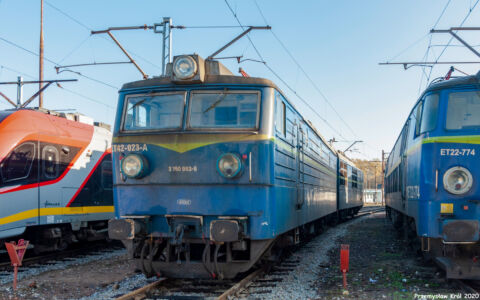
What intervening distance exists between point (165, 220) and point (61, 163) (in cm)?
553

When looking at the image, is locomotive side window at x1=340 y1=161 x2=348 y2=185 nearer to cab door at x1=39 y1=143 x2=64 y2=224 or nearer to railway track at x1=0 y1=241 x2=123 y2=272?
railway track at x1=0 y1=241 x2=123 y2=272

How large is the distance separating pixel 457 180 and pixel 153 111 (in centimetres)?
480

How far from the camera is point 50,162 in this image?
10.8 meters

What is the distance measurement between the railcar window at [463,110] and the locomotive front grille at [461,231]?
1509mm

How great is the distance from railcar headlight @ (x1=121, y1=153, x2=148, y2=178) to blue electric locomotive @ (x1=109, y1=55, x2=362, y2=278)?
0.05 ft

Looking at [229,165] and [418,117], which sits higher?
[418,117]

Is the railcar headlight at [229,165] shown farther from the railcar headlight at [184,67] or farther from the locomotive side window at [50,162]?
the locomotive side window at [50,162]

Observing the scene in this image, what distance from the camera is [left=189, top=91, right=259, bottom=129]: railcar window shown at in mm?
6887

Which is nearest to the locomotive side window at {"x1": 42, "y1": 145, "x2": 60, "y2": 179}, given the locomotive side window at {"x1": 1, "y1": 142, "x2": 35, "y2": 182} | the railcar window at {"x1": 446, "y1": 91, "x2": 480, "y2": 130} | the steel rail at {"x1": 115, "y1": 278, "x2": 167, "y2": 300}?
the locomotive side window at {"x1": 1, "y1": 142, "x2": 35, "y2": 182}

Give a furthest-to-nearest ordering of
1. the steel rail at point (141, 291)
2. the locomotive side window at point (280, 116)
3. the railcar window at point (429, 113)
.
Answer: the locomotive side window at point (280, 116) → the railcar window at point (429, 113) → the steel rail at point (141, 291)

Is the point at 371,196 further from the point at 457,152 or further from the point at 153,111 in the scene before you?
the point at 153,111

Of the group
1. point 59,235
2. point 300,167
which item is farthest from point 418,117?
point 59,235

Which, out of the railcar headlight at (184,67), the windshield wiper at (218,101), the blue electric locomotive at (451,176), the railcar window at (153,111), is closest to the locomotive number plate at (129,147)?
the railcar window at (153,111)

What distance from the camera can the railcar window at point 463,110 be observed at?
7.00 meters
